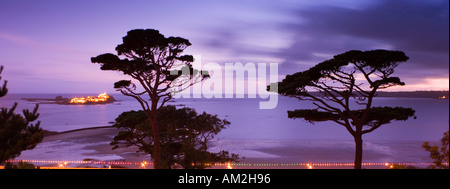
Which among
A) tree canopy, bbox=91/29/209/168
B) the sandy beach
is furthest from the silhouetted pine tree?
the sandy beach

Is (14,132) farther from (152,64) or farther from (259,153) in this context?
(259,153)

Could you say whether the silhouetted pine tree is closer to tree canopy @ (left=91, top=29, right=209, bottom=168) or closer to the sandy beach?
tree canopy @ (left=91, top=29, right=209, bottom=168)

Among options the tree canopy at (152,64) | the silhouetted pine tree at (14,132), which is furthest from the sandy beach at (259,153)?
the silhouetted pine tree at (14,132)

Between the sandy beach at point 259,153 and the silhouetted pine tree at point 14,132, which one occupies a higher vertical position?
the silhouetted pine tree at point 14,132

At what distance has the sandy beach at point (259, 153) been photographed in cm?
2225

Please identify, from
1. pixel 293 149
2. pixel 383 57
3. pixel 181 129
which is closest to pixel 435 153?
pixel 383 57

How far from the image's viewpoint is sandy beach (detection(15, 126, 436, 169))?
22250 mm

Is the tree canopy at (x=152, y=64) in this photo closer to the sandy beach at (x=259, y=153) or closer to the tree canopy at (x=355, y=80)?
the tree canopy at (x=355, y=80)

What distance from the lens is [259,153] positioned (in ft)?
91.9

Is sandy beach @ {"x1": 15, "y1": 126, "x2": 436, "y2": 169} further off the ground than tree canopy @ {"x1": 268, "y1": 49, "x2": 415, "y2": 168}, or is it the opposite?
tree canopy @ {"x1": 268, "y1": 49, "x2": 415, "y2": 168}

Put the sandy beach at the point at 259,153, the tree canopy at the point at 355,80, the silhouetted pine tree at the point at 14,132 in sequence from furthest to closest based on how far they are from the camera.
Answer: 1. the sandy beach at the point at 259,153
2. the tree canopy at the point at 355,80
3. the silhouetted pine tree at the point at 14,132

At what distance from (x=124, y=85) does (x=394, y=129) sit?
164 feet

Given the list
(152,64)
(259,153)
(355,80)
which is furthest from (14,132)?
(259,153)
